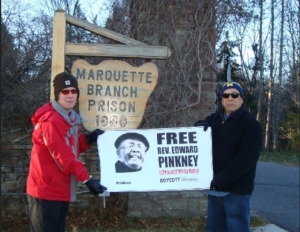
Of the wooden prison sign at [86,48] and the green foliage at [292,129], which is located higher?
the wooden prison sign at [86,48]

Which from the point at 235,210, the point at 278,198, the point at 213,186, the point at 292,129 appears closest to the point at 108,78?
the point at 213,186

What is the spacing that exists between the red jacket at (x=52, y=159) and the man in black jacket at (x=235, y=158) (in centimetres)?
113

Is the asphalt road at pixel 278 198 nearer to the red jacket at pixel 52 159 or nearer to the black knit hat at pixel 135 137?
the black knit hat at pixel 135 137

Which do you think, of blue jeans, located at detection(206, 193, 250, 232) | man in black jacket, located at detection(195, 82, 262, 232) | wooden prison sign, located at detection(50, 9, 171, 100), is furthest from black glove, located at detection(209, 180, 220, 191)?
wooden prison sign, located at detection(50, 9, 171, 100)

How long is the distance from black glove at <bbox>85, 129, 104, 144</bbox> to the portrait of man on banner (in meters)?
0.18

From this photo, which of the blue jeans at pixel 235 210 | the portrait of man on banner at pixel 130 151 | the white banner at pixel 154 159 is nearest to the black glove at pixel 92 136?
the white banner at pixel 154 159

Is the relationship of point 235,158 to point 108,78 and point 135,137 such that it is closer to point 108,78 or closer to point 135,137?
point 135,137

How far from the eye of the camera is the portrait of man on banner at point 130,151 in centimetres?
398

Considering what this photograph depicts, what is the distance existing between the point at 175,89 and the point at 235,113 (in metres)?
2.50

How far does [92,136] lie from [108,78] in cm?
65

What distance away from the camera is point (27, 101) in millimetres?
6219

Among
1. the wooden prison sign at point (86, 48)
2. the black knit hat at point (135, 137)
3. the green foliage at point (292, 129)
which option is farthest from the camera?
the green foliage at point (292, 129)

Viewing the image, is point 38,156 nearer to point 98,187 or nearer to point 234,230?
point 98,187

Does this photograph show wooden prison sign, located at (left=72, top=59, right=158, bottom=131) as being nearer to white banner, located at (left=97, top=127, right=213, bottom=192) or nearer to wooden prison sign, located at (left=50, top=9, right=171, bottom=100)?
wooden prison sign, located at (left=50, top=9, right=171, bottom=100)
